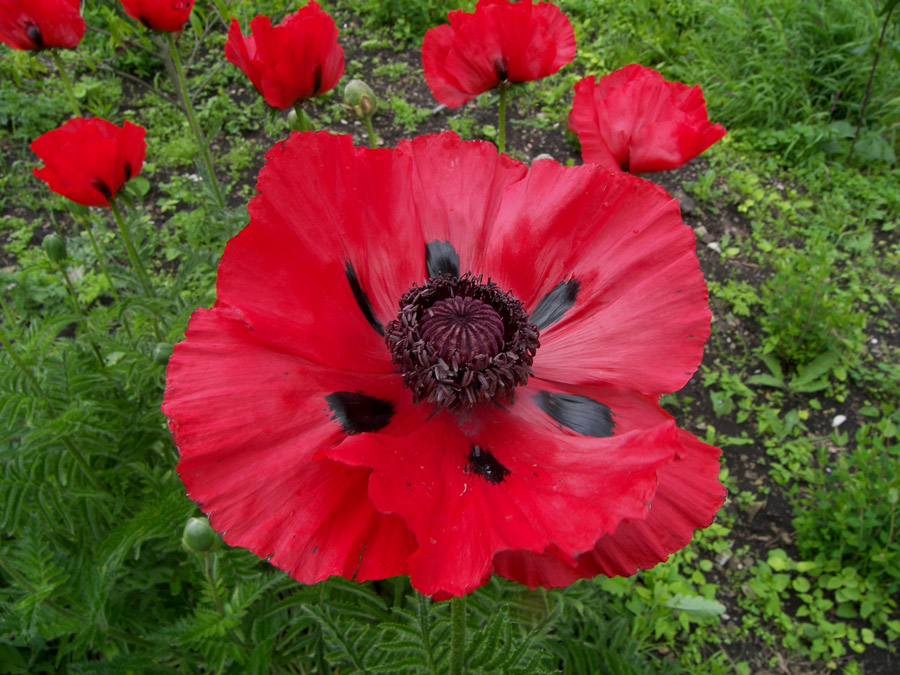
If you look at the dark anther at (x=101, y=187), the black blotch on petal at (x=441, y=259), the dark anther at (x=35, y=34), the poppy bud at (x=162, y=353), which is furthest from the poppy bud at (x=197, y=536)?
the dark anther at (x=35, y=34)

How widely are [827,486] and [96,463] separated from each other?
3305 mm

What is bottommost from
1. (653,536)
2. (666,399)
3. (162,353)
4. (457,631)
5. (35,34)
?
(666,399)

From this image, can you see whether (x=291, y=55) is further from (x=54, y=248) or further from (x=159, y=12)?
(x=54, y=248)

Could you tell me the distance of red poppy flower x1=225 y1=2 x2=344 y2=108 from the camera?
199cm

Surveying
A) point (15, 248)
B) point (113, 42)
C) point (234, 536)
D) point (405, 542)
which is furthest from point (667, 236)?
point (15, 248)

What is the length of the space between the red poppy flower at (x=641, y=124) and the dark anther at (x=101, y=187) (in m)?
1.42

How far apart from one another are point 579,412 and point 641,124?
36.8 inches

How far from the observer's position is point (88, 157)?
201cm

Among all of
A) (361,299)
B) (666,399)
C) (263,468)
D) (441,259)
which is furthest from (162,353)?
(666,399)

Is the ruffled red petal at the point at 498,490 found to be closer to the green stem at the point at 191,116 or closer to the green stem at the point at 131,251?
the green stem at the point at 131,251

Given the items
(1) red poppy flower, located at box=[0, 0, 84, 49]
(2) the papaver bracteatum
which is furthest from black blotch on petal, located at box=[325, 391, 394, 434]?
(1) red poppy flower, located at box=[0, 0, 84, 49]

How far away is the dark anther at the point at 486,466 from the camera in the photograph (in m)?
1.17

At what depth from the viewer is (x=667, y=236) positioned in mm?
1282

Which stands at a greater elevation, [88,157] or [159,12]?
[159,12]
